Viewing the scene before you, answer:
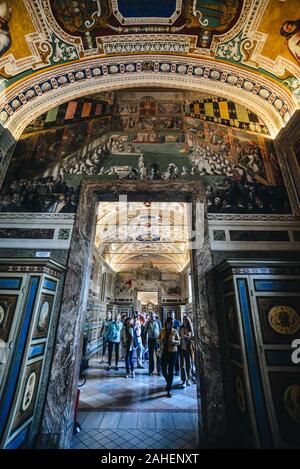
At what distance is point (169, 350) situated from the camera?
19.0 ft

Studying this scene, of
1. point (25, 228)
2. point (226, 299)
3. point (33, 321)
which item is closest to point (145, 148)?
point (25, 228)

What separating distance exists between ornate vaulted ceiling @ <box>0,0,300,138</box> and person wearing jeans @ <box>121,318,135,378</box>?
22.7 feet

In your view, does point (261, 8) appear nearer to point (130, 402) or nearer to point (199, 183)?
point (199, 183)

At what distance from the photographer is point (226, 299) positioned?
4.23m

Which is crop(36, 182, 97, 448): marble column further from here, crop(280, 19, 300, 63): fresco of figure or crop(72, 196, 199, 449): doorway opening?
crop(280, 19, 300, 63): fresco of figure

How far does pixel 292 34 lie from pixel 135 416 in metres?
8.76

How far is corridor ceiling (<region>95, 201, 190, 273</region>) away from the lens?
12367 millimetres

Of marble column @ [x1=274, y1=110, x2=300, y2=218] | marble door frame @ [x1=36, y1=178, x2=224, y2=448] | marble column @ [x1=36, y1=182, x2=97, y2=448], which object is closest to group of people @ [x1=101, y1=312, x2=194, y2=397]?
marble door frame @ [x1=36, y1=178, x2=224, y2=448]

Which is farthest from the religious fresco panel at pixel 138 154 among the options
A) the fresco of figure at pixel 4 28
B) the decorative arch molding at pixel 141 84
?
the fresco of figure at pixel 4 28

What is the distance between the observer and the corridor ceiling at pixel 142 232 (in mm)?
12367

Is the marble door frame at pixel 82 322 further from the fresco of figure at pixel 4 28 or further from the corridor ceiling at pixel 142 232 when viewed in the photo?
the corridor ceiling at pixel 142 232

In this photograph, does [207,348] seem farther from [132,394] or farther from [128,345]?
A: [128,345]
